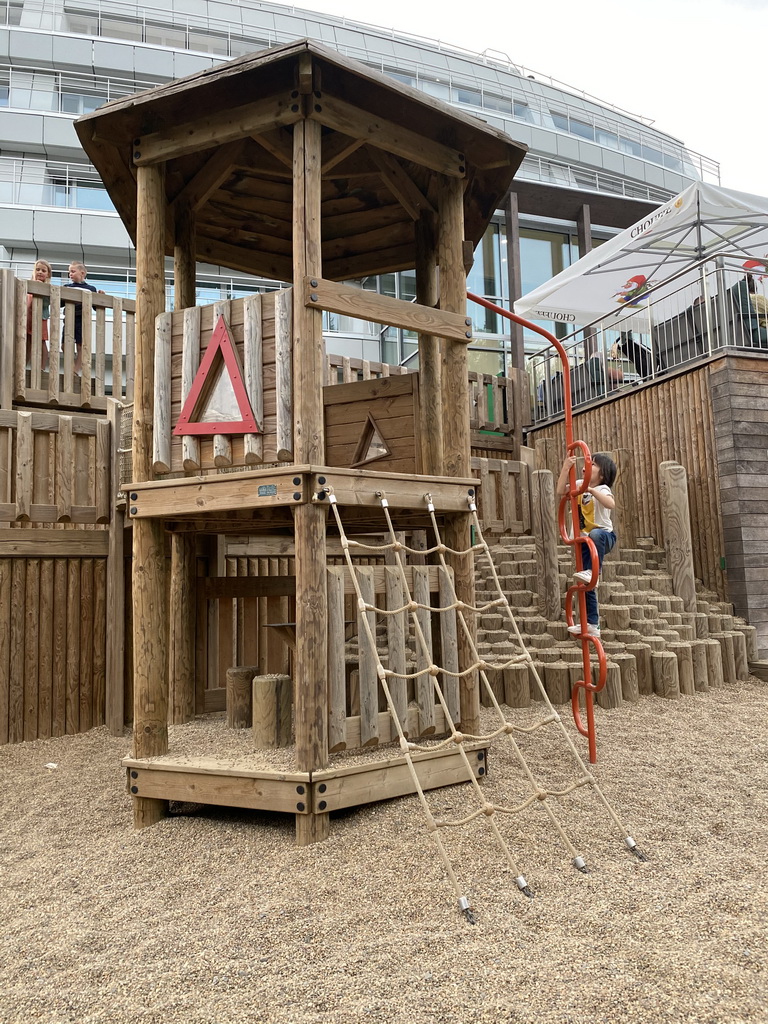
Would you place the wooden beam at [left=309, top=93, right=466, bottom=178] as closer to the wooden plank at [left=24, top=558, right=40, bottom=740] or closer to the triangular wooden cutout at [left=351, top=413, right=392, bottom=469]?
the triangular wooden cutout at [left=351, top=413, right=392, bottom=469]

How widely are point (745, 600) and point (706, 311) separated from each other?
3.31m

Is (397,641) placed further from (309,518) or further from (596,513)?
(596,513)

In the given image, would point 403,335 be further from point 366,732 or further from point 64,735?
point 366,732

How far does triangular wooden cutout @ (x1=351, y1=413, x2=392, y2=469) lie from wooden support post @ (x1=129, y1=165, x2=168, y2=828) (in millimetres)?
1385

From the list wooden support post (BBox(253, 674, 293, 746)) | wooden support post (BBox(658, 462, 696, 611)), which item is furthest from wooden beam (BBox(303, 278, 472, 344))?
wooden support post (BBox(658, 462, 696, 611))

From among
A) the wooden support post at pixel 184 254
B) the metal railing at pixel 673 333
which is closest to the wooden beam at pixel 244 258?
the wooden support post at pixel 184 254

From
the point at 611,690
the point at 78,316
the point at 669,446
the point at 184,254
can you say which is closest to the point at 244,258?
the point at 184,254

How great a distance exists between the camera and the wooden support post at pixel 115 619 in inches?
236

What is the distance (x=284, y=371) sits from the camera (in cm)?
402

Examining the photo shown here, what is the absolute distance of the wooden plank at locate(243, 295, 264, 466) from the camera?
405 centimetres

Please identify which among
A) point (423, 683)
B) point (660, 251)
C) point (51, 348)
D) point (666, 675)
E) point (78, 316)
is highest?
point (660, 251)

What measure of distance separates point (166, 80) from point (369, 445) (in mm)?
22206

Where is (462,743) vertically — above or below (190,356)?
below

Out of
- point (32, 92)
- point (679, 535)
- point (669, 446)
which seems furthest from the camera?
point (32, 92)
